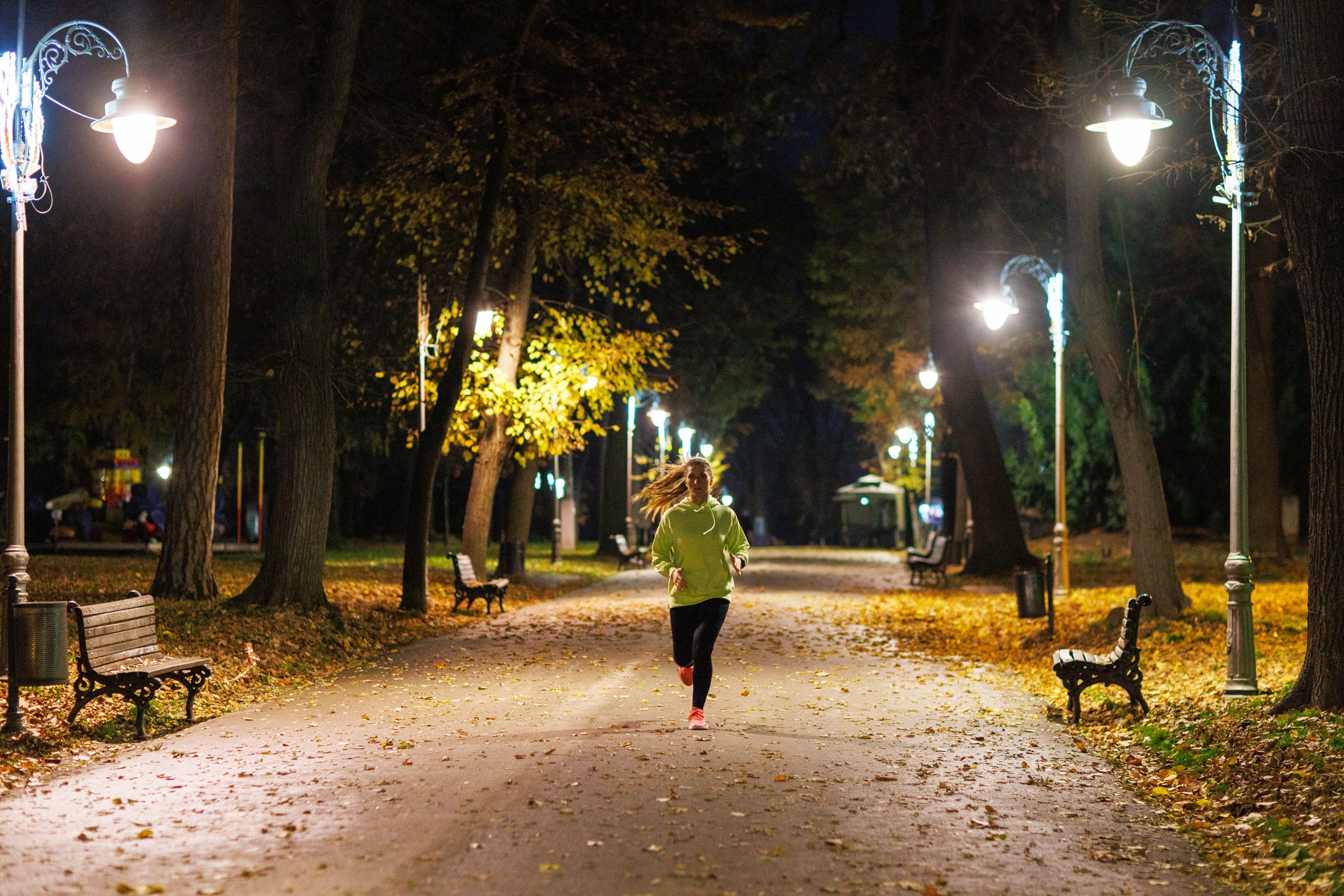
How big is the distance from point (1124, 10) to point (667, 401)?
29999 millimetres

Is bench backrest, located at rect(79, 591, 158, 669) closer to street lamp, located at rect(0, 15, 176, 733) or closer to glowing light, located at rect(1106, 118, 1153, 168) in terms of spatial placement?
street lamp, located at rect(0, 15, 176, 733)

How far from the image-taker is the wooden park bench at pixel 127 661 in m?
9.50

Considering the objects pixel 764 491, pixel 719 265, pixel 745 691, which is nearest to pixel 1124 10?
pixel 745 691

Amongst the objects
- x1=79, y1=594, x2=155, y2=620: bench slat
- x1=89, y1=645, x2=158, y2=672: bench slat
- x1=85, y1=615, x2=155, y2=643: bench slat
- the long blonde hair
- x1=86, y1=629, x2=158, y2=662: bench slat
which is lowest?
x1=89, y1=645, x2=158, y2=672: bench slat

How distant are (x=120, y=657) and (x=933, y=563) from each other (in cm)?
2066

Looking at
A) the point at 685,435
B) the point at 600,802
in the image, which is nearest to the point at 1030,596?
the point at 600,802

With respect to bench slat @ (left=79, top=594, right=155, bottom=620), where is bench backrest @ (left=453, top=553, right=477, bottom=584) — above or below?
below

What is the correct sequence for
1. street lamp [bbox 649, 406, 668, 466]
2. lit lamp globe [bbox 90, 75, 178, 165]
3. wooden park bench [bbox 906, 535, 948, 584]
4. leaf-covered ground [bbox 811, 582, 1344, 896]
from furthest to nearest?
street lamp [bbox 649, 406, 668, 466], wooden park bench [bbox 906, 535, 948, 584], lit lamp globe [bbox 90, 75, 178, 165], leaf-covered ground [bbox 811, 582, 1344, 896]

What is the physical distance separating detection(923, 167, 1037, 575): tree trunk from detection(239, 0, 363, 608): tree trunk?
602 inches

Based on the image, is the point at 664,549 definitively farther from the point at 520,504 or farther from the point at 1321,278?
the point at 520,504

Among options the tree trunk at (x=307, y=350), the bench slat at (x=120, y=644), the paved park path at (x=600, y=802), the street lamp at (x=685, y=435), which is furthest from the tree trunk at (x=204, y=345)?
the street lamp at (x=685, y=435)

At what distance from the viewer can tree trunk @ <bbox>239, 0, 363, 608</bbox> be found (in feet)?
53.9

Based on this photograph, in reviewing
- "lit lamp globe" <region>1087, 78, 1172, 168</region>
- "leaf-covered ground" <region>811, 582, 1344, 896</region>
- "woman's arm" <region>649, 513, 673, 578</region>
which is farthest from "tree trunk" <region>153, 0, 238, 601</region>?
"lit lamp globe" <region>1087, 78, 1172, 168</region>

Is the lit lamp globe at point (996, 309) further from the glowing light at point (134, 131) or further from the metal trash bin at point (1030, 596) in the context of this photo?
the glowing light at point (134, 131)
